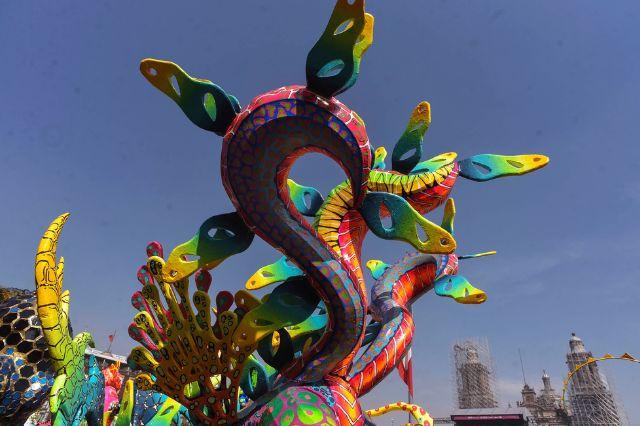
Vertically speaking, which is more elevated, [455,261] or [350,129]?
[455,261]

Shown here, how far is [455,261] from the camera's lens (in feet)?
24.4

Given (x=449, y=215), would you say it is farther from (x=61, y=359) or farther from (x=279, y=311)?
(x=61, y=359)

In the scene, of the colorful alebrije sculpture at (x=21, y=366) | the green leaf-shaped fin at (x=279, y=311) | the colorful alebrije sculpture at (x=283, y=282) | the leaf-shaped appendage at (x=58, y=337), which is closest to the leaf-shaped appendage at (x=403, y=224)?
the colorful alebrije sculpture at (x=283, y=282)

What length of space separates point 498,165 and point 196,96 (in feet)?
13.7

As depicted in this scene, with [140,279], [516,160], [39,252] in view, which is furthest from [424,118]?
[39,252]

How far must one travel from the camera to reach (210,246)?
13.9ft

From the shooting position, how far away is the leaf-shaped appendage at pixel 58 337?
15.3 feet

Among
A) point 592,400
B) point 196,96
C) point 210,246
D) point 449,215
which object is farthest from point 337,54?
point 592,400

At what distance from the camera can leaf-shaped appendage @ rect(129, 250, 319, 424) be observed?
4.26 metres

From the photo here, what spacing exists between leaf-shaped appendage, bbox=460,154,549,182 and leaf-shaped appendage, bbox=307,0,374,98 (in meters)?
3.07

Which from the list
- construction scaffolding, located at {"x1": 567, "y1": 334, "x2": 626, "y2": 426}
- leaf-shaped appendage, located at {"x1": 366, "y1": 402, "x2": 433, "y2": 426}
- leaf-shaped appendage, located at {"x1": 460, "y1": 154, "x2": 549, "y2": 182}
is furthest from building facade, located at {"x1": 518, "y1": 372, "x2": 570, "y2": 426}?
leaf-shaped appendage, located at {"x1": 460, "y1": 154, "x2": 549, "y2": 182}

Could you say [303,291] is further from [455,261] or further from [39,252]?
[455,261]

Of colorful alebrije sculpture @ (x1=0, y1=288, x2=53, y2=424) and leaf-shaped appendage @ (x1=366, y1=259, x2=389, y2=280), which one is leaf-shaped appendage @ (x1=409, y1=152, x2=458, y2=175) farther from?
colorful alebrije sculpture @ (x1=0, y1=288, x2=53, y2=424)

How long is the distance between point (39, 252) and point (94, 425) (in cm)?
342
